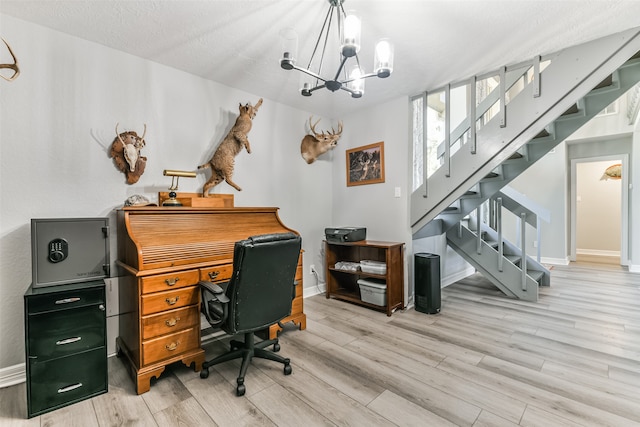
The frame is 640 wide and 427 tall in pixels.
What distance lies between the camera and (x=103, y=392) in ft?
5.90

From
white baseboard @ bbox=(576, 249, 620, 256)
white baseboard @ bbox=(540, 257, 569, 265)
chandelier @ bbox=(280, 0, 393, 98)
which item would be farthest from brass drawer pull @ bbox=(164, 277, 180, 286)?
white baseboard @ bbox=(576, 249, 620, 256)

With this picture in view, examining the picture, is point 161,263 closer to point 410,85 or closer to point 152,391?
point 152,391

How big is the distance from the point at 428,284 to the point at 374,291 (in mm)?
600

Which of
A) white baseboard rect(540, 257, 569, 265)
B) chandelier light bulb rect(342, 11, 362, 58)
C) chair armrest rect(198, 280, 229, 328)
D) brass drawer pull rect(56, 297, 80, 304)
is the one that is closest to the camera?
chandelier light bulb rect(342, 11, 362, 58)

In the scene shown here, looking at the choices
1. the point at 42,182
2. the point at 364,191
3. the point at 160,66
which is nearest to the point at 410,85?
the point at 364,191

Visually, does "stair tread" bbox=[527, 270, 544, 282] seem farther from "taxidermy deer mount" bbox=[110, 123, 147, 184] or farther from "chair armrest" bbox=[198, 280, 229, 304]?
"taxidermy deer mount" bbox=[110, 123, 147, 184]

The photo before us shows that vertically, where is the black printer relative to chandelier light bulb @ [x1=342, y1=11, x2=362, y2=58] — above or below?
below

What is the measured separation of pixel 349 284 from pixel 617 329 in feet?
8.89

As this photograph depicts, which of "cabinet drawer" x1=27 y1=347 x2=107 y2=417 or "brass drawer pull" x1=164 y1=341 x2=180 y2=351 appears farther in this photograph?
"brass drawer pull" x1=164 y1=341 x2=180 y2=351

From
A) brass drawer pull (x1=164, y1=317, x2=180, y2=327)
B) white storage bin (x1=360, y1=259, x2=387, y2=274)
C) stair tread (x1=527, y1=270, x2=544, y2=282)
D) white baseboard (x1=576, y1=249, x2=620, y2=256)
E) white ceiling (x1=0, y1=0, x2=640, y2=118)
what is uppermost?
white ceiling (x1=0, y1=0, x2=640, y2=118)

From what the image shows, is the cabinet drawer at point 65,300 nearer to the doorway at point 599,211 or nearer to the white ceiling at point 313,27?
the white ceiling at point 313,27

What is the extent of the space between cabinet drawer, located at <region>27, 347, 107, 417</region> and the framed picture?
10.2 ft

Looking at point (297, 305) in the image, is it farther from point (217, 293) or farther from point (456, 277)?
point (456, 277)

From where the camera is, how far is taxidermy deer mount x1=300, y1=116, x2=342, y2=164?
3.61m
